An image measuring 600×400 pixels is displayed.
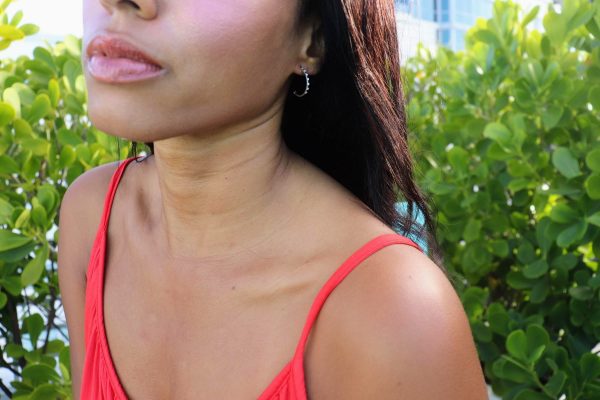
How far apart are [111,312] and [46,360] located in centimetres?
48

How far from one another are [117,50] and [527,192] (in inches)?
64.1

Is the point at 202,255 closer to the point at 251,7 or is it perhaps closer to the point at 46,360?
the point at 251,7

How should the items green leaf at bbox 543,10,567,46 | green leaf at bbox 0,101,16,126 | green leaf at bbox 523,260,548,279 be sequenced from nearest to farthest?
green leaf at bbox 0,101,16,126
green leaf at bbox 523,260,548,279
green leaf at bbox 543,10,567,46

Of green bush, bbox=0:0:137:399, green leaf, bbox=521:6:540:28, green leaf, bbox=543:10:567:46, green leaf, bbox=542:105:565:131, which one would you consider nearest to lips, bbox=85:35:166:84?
green bush, bbox=0:0:137:399

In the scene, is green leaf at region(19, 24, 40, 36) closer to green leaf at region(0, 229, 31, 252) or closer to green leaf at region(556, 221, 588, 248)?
green leaf at region(0, 229, 31, 252)

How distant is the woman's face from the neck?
0.12 m

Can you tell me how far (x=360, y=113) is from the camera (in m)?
1.54

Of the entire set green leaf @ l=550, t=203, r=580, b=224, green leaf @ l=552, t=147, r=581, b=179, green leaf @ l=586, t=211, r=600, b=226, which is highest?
green leaf @ l=552, t=147, r=581, b=179

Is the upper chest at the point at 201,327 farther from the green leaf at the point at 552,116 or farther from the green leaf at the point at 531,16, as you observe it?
the green leaf at the point at 531,16

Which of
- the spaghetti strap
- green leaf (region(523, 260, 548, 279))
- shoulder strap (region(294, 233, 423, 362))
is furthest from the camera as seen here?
green leaf (region(523, 260, 548, 279))

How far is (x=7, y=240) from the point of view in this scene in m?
Result: 1.99

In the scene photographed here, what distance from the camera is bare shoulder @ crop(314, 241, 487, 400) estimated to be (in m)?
1.33

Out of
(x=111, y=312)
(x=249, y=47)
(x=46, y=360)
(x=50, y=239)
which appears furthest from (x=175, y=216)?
(x=50, y=239)

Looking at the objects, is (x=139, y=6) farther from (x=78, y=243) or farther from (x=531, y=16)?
(x=531, y=16)
